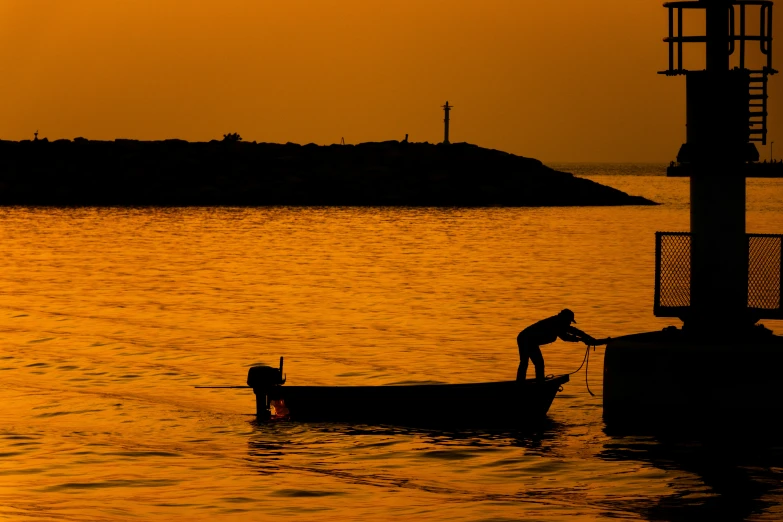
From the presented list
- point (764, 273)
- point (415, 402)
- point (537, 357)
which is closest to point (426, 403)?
point (415, 402)

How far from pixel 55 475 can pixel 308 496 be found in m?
4.05

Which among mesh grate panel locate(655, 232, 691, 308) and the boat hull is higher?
mesh grate panel locate(655, 232, 691, 308)

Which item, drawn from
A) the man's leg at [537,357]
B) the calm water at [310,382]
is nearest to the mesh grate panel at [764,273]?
the calm water at [310,382]

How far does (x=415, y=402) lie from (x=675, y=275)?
4.99m

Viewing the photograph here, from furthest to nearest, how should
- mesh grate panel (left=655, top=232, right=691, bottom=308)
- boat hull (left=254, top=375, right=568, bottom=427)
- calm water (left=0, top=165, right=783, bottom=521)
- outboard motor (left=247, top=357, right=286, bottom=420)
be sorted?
outboard motor (left=247, top=357, right=286, bottom=420)
mesh grate panel (left=655, top=232, right=691, bottom=308)
boat hull (left=254, top=375, right=568, bottom=427)
calm water (left=0, top=165, right=783, bottom=521)

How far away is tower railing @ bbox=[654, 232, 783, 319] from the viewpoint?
22.8 meters

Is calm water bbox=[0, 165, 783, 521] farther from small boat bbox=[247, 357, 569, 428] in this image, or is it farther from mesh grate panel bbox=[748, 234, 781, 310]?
mesh grate panel bbox=[748, 234, 781, 310]

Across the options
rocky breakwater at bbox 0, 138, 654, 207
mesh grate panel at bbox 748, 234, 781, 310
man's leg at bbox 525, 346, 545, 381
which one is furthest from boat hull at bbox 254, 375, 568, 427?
rocky breakwater at bbox 0, 138, 654, 207

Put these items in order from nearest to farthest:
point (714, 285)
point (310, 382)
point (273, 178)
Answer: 1. point (714, 285)
2. point (310, 382)
3. point (273, 178)

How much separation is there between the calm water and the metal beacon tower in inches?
33.1

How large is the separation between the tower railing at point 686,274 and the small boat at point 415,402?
2.28m

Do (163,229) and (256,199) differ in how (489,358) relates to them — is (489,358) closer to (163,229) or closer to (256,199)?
(163,229)

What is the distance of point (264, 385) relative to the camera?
23734 mm

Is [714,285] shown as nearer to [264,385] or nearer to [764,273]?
[764,273]
